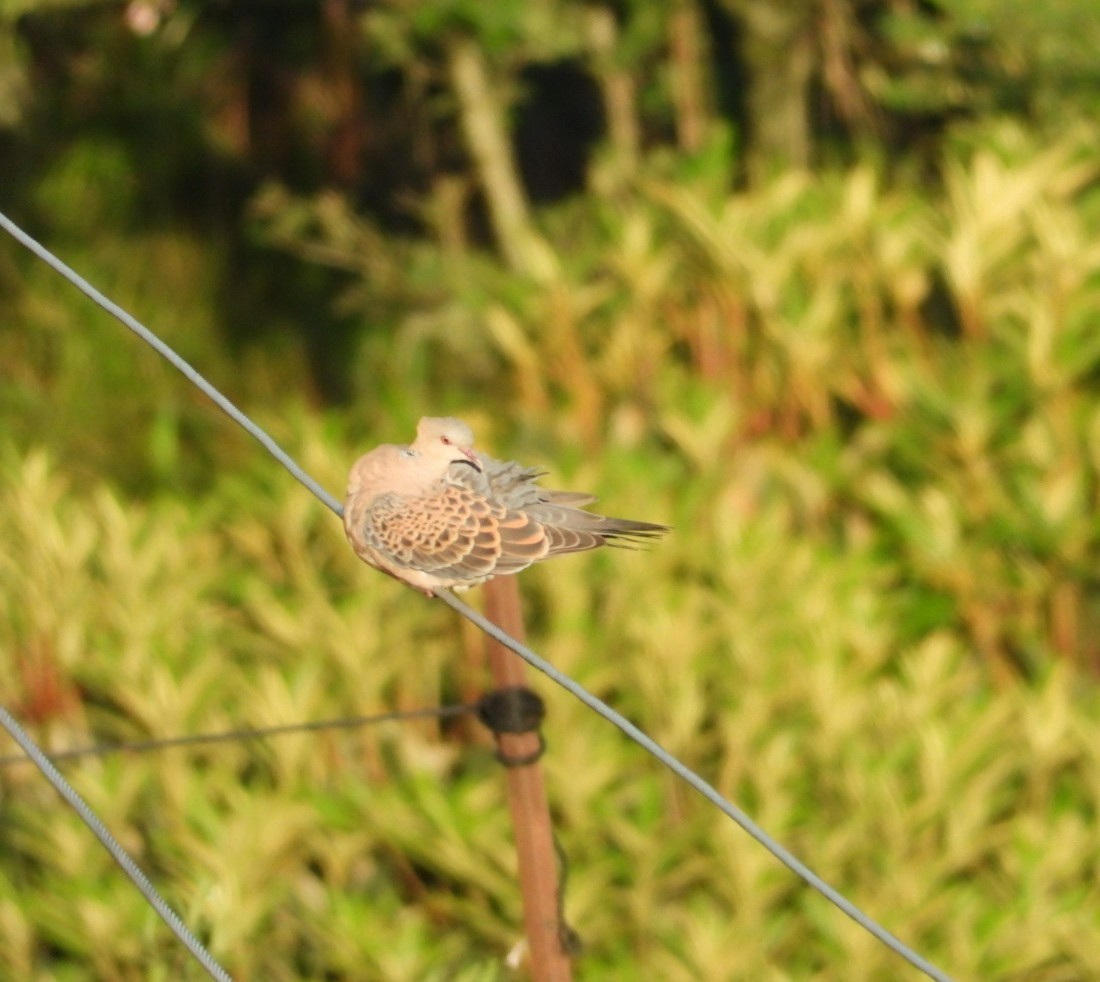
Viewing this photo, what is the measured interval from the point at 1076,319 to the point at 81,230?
460 centimetres

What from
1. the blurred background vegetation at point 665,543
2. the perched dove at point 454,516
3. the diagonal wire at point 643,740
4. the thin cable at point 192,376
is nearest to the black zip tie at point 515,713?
the perched dove at point 454,516

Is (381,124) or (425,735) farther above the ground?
(381,124)

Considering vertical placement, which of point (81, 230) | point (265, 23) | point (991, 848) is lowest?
point (991, 848)

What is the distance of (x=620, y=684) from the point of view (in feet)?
14.0

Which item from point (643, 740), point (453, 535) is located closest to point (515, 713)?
point (453, 535)

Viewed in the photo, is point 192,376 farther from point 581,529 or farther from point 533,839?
point 533,839

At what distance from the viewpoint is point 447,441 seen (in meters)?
2.57

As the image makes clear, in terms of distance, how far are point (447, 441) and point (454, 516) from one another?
11 cm

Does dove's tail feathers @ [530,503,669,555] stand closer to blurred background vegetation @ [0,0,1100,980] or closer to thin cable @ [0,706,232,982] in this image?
thin cable @ [0,706,232,982]

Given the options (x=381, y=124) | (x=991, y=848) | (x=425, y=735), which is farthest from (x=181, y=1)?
(x=991, y=848)

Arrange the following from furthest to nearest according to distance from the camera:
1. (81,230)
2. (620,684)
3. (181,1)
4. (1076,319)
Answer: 1. (81,230)
2. (181,1)
3. (1076,319)
4. (620,684)

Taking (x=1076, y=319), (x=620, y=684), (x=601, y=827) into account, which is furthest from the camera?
(x=1076, y=319)

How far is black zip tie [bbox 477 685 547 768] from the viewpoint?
2.70 meters

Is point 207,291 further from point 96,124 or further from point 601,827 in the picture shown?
point 601,827
